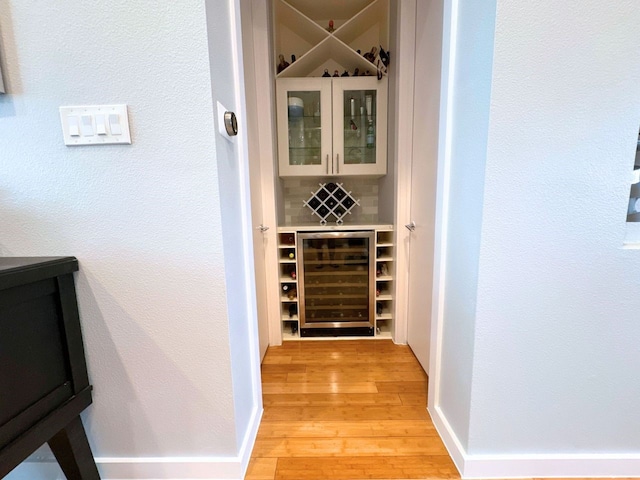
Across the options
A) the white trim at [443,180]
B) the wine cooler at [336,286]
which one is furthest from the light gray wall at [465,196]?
the wine cooler at [336,286]

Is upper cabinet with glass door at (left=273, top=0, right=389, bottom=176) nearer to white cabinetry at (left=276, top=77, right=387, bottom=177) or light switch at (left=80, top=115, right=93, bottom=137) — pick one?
white cabinetry at (left=276, top=77, right=387, bottom=177)

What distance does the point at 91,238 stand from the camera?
87 centimetres

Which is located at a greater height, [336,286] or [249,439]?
[336,286]

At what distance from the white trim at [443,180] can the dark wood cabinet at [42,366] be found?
1.28m

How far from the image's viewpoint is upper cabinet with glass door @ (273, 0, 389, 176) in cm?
193

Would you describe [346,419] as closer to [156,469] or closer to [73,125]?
[156,469]

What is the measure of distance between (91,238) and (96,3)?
0.67 metres

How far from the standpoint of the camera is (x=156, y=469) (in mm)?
→ 977

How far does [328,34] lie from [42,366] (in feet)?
7.34

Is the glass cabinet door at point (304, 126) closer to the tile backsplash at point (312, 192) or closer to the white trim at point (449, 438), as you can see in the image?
the tile backsplash at point (312, 192)

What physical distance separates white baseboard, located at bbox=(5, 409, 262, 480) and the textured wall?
31 millimetres

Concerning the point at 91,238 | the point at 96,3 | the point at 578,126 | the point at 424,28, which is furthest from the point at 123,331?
the point at 424,28

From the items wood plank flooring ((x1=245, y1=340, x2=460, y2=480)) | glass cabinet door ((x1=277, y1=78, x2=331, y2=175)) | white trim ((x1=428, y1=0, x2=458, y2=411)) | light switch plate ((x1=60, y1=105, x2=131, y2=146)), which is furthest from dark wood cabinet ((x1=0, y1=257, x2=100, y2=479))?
glass cabinet door ((x1=277, y1=78, x2=331, y2=175))

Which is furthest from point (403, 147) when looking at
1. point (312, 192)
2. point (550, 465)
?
point (550, 465)
